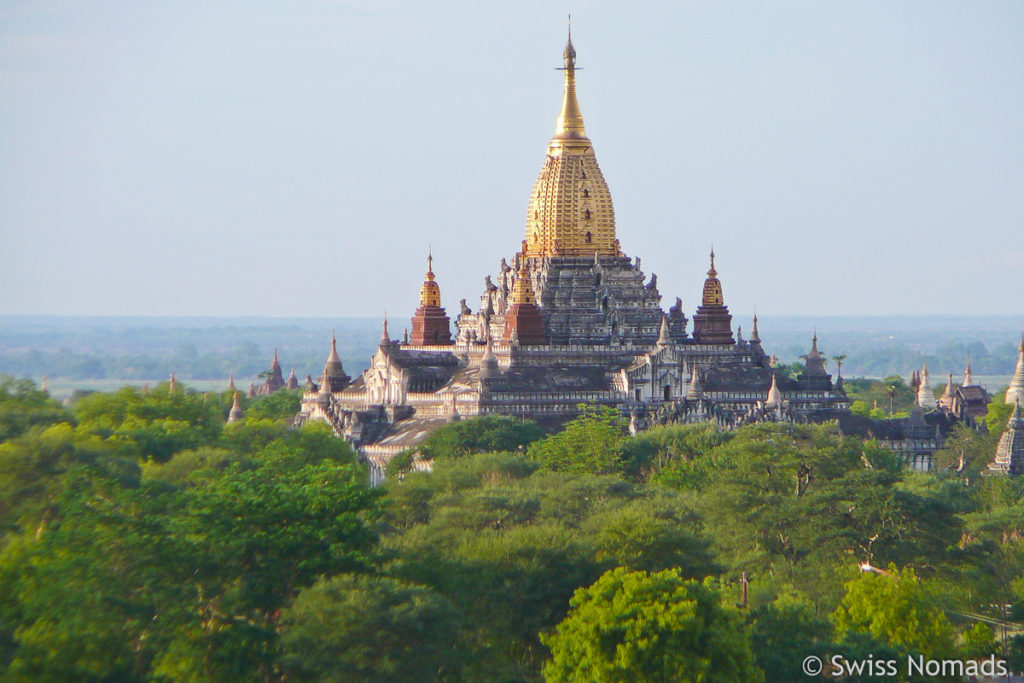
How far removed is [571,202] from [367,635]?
197ft

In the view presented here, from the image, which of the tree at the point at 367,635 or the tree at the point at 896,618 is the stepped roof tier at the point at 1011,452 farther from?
the tree at the point at 367,635

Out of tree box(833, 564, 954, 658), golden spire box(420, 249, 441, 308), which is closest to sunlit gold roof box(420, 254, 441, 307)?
golden spire box(420, 249, 441, 308)

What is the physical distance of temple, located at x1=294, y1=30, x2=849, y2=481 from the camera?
310 ft

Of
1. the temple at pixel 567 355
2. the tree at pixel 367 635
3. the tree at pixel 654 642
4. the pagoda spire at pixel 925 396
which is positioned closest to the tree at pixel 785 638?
the tree at pixel 654 642

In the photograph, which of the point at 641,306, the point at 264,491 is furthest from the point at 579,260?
the point at 264,491

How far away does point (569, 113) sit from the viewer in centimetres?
10744

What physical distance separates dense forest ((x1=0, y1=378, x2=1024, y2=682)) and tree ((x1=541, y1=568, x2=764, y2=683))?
0.17ft

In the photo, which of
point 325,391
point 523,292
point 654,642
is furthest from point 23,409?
point 654,642

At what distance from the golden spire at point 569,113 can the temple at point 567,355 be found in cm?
8

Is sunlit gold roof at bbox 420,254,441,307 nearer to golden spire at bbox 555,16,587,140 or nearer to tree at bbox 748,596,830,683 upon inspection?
golden spire at bbox 555,16,587,140

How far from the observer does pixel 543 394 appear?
94.9 meters

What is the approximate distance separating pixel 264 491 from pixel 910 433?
49.7 meters

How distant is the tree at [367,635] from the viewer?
A: 46.7m

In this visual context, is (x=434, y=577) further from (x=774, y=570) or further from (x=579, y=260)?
(x=579, y=260)
